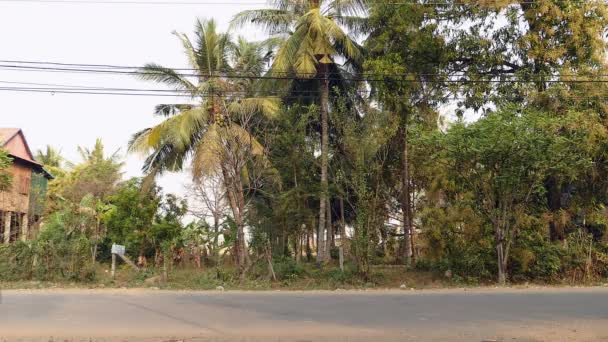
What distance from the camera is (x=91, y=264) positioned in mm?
18281

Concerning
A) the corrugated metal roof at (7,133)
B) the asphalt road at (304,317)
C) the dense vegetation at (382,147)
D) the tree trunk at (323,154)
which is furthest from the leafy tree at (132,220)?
the corrugated metal roof at (7,133)

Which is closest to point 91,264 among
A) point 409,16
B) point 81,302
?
point 81,302

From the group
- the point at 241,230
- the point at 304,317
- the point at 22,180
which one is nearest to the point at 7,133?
the point at 22,180

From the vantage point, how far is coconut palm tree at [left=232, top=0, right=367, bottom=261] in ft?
67.8

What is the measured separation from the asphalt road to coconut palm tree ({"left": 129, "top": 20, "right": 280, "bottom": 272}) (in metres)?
5.18

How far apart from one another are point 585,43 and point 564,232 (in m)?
6.75

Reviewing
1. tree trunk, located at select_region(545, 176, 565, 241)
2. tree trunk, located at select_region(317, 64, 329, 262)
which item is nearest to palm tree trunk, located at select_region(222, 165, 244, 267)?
tree trunk, located at select_region(317, 64, 329, 262)

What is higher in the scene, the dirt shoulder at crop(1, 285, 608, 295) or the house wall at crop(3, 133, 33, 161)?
the house wall at crop(3, 133, 33, 161)

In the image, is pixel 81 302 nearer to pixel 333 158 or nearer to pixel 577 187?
pixel 333 158

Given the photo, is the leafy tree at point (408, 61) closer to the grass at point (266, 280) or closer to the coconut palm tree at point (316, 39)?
the coconut palm tree at point (316, 39)

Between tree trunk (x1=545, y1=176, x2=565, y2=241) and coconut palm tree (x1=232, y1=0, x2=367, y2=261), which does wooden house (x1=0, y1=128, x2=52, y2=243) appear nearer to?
coconut palm tree (x1=232, y1=0, x2=367, y2=261)

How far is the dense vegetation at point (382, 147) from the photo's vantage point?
59.4 feet

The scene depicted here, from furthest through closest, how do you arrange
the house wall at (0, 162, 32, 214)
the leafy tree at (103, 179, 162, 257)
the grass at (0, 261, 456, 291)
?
1. the house wall at (0, 162, 32, 214)
2. the leafy tree at (103, 179, 162, 257)
3. the grass at (0, 261, 456, 291)

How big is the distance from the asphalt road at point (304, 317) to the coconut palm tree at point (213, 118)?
17.0 ft
